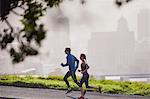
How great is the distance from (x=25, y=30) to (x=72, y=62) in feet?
2.07

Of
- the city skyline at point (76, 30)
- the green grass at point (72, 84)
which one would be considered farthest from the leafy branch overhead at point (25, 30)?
the green grass at point (72, 84)

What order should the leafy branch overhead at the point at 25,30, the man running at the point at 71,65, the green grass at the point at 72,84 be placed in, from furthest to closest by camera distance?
the leafy branch overhead at the point at 25,30, the man running at the point at 71,65, the green grass at the point at 72,84

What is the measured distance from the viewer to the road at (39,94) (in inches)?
137

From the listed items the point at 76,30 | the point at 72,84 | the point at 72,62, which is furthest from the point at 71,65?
the point at 76,30

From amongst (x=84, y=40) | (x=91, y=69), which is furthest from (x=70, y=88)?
(x=84, y=40)

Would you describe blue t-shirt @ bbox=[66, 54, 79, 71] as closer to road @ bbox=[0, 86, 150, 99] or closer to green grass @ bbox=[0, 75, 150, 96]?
green grass @ bbox=[0, 75, 150, 96]

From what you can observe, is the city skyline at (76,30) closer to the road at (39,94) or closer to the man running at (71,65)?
the man running at (71,65)

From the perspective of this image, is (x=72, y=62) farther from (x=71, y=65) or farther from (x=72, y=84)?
(x=72, y=84)

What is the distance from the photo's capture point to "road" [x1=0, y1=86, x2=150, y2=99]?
3479 mm

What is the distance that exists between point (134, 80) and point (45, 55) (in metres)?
0.97

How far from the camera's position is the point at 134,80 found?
3.44m

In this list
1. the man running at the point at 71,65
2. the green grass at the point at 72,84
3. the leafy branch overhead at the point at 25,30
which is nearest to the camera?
the green grass at the point at 72,84

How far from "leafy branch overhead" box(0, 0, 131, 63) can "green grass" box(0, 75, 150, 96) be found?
0.22 m

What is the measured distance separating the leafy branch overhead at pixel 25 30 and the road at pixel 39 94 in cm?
32
